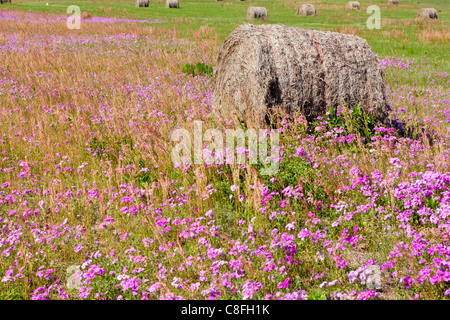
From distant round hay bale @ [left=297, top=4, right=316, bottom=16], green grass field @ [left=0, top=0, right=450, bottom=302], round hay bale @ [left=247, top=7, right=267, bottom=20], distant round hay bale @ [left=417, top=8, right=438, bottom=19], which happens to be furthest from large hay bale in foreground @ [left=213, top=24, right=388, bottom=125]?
distant round hay bale @ [left=417, top=8, right=438, bottom=19]

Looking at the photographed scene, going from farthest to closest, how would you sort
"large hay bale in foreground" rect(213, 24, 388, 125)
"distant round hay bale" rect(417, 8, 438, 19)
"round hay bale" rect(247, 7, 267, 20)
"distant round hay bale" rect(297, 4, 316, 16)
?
"distant round hay bale" rect(297, 4, 316, 16) < "distant round hay bale" rect(417, 8, 438, 19) < "round hay bale" rect(247, 7, 267, 20) < "large hay bale in foreground" rect(213, 24, 388, 125)

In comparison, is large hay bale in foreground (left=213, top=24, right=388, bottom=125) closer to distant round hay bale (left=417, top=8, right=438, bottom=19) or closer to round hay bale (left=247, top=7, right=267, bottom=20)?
round hay bale (left=247, top=7, right=267, bottom=20)

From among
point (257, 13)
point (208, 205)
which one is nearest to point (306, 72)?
point (208, 205)

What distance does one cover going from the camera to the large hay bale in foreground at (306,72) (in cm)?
636

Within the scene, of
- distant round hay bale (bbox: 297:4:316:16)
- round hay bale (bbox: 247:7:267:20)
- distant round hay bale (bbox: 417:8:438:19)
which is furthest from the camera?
distant round hay bale (bbox: 297:4:316:16)

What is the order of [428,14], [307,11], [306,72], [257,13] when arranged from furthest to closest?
[307,11] < [428,14] < [257,13] < [306,72]

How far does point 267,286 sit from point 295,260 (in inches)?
16.5

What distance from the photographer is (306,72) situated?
6410 mm

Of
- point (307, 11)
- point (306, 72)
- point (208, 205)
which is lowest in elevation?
point (208, 205)

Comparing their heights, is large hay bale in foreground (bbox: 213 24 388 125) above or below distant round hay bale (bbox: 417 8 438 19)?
below

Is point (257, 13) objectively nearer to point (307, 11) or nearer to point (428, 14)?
Answer: point (307, 11)

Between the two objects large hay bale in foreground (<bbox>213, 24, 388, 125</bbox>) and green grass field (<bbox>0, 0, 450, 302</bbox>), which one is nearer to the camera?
green grass field (<bbox>0, 0, 450, 302</bbox>)

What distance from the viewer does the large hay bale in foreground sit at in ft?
20.9
